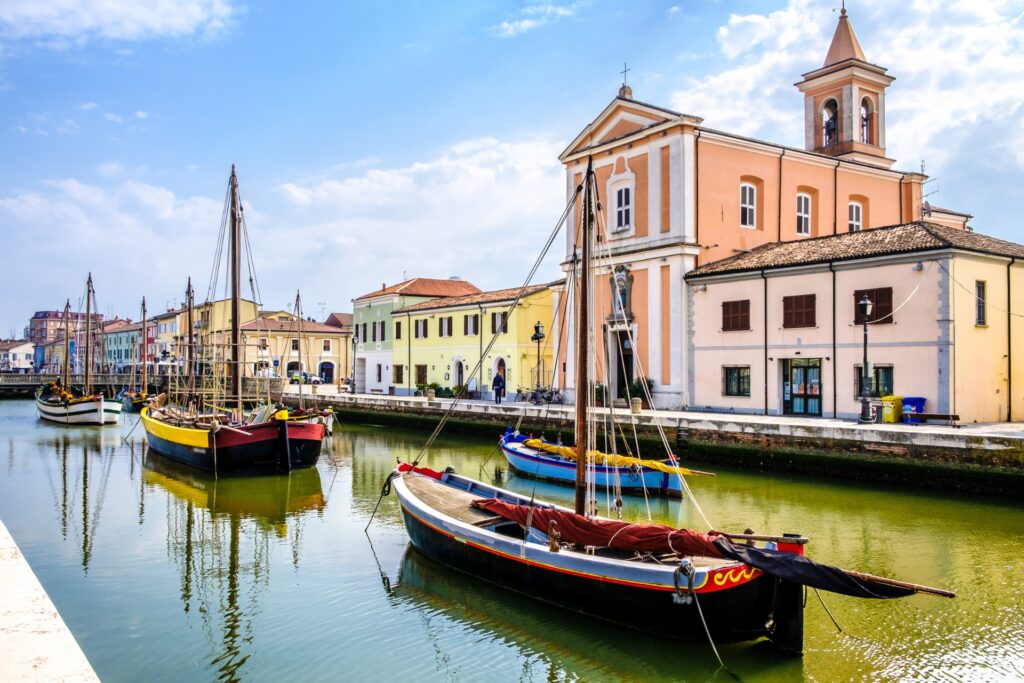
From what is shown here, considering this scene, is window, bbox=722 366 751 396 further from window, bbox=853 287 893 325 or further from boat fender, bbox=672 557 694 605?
boat fender, bbox=672 557 694 605

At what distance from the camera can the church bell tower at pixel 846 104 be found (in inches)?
1415

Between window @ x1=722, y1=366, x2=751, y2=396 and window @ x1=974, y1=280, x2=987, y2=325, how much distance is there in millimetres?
7255

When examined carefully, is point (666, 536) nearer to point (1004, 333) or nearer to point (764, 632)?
point (764, 632)

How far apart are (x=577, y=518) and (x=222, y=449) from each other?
14.7m

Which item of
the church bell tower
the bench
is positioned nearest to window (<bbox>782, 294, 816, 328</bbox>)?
the bench

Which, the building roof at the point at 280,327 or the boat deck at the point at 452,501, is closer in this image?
the boat deck at the point at 452,501

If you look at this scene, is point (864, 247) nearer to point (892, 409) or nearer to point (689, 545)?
point (892, 409)

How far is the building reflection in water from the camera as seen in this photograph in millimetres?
10172

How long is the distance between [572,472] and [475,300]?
23.6 metres

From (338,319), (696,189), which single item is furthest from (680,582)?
(338,319)

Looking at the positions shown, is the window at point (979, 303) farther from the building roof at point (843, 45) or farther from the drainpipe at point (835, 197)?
the building roof at point (843, 45)

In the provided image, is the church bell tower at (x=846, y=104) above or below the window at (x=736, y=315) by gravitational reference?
above

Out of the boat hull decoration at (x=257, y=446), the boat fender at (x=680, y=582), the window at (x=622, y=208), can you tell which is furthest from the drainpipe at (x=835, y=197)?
the boat fender at (x=680, y=582)

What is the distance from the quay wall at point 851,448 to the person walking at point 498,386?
6.96 meters
